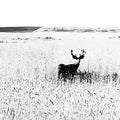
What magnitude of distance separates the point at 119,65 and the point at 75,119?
5202 millimetres

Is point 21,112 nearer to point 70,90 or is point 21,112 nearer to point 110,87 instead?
point 70,90

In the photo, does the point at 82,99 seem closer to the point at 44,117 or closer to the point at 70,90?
the point at 70,90

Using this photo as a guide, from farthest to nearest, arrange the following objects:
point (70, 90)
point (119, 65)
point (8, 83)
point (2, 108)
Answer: point (119, 65) → point (8, 83) → point (70, 90) → point (2, 108)

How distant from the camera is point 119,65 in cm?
887

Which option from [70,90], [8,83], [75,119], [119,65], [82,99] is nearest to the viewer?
[75,119]

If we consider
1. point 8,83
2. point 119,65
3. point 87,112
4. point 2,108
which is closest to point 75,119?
point 87,112

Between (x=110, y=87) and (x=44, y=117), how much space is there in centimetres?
168

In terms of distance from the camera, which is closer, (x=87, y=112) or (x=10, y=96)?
(x=87, y=112)

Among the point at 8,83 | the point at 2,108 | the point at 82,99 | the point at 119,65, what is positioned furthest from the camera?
the point at 119,65

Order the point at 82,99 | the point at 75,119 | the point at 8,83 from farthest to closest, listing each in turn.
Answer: the point at 8,83, the point at 82,99, the point at 75,119

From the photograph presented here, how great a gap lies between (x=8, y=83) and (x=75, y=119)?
1962 mm

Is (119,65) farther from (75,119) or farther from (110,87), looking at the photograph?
(75,119)

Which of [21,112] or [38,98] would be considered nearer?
[21,112]

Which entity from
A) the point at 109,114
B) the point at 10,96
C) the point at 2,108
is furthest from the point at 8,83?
the point at 109,114
